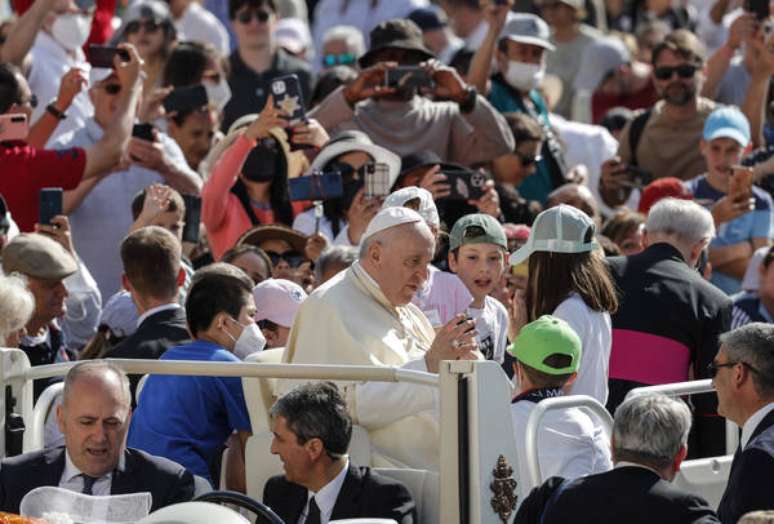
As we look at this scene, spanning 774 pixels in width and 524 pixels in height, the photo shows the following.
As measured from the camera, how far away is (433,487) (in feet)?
21.2

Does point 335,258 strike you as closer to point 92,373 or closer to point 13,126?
point 13,126

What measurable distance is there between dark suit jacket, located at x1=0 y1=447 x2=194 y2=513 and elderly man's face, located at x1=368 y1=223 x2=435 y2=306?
1.16 metres

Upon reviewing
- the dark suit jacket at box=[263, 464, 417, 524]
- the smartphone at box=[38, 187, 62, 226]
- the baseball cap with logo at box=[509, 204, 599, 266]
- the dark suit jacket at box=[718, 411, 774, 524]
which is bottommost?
the dark suit jacket at box=[263, 464, 417, 524]

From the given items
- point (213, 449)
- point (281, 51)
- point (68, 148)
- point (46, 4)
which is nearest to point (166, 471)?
point (213, 449)

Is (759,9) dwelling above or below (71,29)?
above

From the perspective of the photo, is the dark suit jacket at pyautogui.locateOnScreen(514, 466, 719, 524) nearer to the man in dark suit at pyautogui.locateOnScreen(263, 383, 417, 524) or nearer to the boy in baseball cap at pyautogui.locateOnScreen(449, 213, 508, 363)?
the man in dark suit at pyautogui.locateOnScreen(263, 383, 417, 524)

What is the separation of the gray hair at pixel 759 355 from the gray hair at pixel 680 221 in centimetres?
199

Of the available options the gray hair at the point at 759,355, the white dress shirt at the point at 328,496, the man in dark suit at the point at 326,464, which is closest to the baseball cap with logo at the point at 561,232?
the gray hair at the point at 759,355

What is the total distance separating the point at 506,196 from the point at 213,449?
12.6ft

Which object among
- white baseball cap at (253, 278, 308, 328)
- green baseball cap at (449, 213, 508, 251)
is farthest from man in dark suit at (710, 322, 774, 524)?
white baseball cap at (253, 278, 308, 328)

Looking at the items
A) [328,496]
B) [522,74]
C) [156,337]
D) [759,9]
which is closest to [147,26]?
[522,74]

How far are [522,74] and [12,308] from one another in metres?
5.20

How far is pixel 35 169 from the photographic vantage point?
9.68m

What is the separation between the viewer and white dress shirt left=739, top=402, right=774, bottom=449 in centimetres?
660
